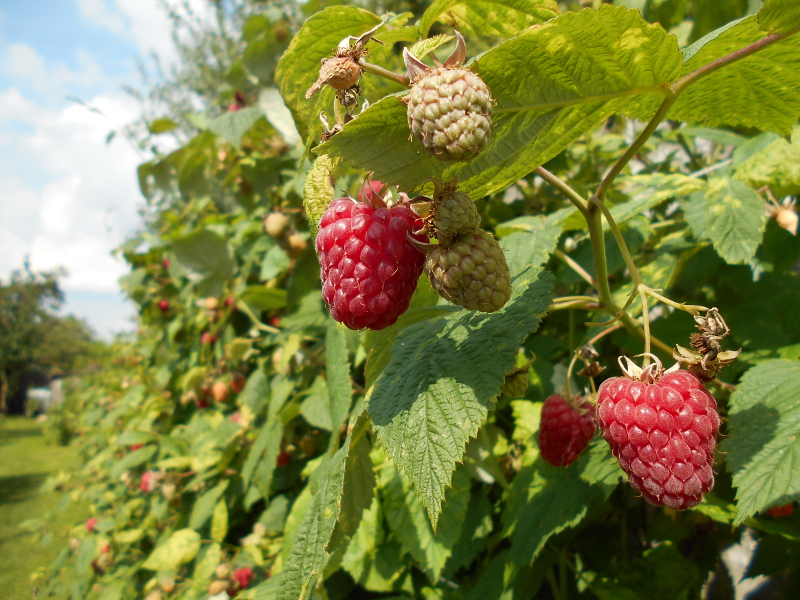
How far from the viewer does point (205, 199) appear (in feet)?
8.02

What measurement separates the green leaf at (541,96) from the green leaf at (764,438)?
1.50ft

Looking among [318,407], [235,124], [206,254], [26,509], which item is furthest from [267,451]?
[26,509]

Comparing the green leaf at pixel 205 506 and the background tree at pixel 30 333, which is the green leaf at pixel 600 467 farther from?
the background tree at pixel 30 333

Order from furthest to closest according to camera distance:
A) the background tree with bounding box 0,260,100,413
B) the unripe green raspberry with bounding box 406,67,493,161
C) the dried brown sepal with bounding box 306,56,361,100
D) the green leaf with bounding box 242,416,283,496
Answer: the background tree with bounding box 0,260,100,413, the green leaf with bounding box 242,416,283,496, the dried brown sepal with bounding box 306,56,361,100, the unripe green raspberry with bounding box 406,67,493,161

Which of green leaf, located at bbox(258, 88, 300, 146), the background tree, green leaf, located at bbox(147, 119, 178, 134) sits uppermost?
the background tree

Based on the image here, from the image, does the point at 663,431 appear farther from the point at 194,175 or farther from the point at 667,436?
the point at 194,175

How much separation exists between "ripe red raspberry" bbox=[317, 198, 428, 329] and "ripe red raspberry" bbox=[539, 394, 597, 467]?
40 cm

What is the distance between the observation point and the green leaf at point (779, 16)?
420 millimetres

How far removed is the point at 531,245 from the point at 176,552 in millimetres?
1557

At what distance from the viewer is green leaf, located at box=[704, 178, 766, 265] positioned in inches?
36.4

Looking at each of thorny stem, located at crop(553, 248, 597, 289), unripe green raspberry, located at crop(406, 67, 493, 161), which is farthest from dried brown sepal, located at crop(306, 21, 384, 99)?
thorny stem, located at crop(553, 248, 597, 289)

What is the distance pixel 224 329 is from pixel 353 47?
1892 millimetres

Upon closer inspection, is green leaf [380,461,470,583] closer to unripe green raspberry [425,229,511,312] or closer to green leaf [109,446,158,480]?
unripe green raspberry [425,229,511,312]

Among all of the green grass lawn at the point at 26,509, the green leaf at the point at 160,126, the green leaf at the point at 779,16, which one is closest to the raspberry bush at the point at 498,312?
the green leaf at the point at 779,16
